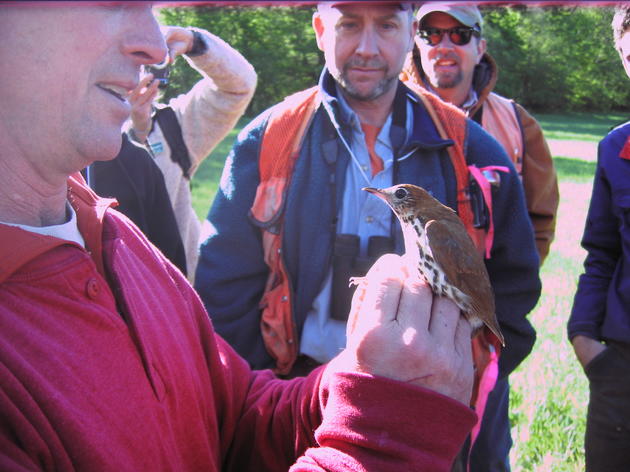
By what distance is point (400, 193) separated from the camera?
2.04m

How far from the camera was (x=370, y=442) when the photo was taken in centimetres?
117

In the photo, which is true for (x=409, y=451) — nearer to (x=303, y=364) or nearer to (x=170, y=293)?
(x=170, y=293)

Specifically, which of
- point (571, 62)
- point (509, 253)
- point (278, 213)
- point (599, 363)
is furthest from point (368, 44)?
point (599, 363)

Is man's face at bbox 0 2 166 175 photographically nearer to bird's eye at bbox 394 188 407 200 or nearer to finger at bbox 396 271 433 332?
finger at bbox 396 271 433 332

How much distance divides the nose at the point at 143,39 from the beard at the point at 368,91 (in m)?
1.73

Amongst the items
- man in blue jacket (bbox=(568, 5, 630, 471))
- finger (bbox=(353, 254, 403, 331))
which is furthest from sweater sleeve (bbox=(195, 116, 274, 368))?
man in blue jacket (bbox=(568, 5, 630, 471))

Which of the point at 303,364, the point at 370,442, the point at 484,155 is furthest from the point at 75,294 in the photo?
the point at 484,155

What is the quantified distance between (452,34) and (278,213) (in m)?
2.30

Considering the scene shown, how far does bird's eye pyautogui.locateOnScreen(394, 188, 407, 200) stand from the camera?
2.02m

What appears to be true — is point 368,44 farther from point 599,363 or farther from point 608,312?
point 599,363

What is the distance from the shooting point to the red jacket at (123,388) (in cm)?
106

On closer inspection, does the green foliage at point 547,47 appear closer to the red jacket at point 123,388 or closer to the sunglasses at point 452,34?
the red jacket at point 123,388

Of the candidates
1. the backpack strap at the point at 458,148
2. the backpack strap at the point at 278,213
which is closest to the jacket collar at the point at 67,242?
the backpack strap at the point at 278,213

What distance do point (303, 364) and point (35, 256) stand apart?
77.8 inches
